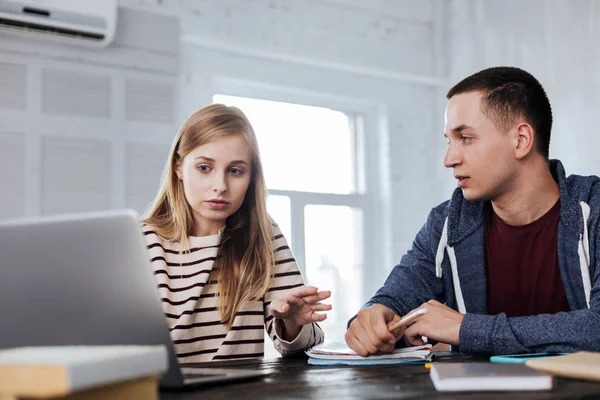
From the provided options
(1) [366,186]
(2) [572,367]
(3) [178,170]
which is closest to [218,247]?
(3) [178,170]

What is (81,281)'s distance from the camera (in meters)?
0.76

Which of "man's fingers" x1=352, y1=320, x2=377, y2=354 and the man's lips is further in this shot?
the man's lips

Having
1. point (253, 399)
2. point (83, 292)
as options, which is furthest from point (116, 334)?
point (253, 399)

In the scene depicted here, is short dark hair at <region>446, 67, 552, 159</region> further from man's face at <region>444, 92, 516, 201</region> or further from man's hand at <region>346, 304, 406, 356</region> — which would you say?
man's hand at <region>346, 304, 406, 356</region>

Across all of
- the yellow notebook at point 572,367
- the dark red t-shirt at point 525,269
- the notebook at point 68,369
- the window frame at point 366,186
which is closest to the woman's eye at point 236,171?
the dark red t-shirt at point 525,269

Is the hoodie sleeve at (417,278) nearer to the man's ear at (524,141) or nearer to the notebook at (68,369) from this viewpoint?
the man's ear at (524,141)

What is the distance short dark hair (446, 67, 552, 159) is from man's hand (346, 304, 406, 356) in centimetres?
65

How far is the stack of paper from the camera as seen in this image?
1202 mm

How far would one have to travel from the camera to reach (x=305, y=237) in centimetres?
395

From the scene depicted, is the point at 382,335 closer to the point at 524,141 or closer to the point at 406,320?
the point at 406,320

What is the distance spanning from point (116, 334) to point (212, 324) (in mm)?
864

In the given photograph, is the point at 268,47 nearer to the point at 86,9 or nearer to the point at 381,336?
the point at 86,9

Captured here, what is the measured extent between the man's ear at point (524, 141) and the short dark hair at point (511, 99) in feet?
0.08

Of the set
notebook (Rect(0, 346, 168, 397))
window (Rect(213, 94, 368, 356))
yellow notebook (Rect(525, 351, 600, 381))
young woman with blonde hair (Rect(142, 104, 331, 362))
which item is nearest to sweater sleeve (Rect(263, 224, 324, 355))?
young woman with blonde hair (Rect(142, 104, 331, 362))
